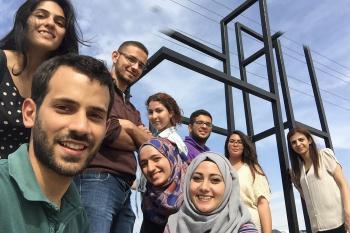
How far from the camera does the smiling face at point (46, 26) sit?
5.45 feet

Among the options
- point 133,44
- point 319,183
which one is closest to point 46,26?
point 133,44

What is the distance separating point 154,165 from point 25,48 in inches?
38.0

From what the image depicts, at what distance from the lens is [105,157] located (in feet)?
5.84

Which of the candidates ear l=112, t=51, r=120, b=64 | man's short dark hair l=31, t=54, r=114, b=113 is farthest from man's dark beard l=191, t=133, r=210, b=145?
man's short dark hair l=31, t=54, r=114, b=113

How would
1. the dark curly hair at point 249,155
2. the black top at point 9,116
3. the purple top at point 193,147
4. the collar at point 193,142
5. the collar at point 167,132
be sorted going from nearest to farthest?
the black top at point 9,116 < the collar at point 167,132 < the purple top at point 193,147 < the collar at point 193,142 < the dark curly hair at point 249,155

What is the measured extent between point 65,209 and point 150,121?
150cm

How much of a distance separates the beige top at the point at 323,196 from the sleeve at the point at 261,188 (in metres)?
0.38

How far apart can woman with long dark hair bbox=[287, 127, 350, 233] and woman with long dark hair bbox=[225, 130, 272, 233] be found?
286 mm

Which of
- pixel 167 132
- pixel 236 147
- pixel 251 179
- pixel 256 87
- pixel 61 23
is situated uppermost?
pixel 256 87

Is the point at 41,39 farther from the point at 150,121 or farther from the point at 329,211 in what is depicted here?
the point at 329,211

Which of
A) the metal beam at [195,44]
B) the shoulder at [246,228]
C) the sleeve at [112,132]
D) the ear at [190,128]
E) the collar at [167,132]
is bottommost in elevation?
the shoulder at [246,228]

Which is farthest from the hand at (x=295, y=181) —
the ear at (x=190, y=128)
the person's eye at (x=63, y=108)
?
the person's eye at (x=63, y=108)

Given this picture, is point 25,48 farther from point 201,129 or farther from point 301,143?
point 301,143

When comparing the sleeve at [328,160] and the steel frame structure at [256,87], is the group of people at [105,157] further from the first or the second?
the steel frame structure at [256,87]
